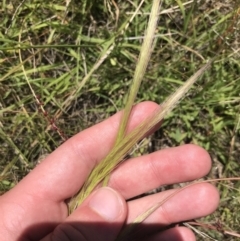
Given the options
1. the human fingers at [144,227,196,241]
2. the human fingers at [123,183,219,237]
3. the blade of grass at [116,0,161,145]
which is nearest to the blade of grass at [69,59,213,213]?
the blade of grass at [116,0,161,145]

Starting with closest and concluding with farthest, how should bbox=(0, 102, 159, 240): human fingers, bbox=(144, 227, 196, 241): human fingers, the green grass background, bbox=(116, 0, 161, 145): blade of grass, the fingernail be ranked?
bbox=(116, 0, 161, 145): blade of grass
the fingernail
bbox=(0, 102, 159, 240): human fingers
bbox=(144, 227, 196, 241): human fingers
the green grass background

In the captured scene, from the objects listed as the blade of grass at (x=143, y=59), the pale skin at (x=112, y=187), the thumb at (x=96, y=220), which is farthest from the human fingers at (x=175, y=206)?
the blade of grass at (x=143, y=59)

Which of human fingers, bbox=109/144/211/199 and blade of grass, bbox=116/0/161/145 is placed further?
human fingers, bbox=109/144/211/199

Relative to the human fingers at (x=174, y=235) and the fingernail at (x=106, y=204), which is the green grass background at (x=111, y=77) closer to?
the human fingers at (x=174, y=235)

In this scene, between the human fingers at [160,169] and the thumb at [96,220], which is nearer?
the thumb at [96,220]

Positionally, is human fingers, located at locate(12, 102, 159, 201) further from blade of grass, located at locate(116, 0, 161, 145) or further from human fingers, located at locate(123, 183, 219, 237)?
human fingers, located at locate(123, 183, 219, 237)

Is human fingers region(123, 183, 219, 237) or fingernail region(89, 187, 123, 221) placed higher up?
fingernail region(89, 187, 123, 221)

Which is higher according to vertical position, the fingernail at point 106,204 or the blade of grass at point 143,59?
the blade of grass at point 143,59

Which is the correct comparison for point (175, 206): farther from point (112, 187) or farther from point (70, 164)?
point (70, 164)
